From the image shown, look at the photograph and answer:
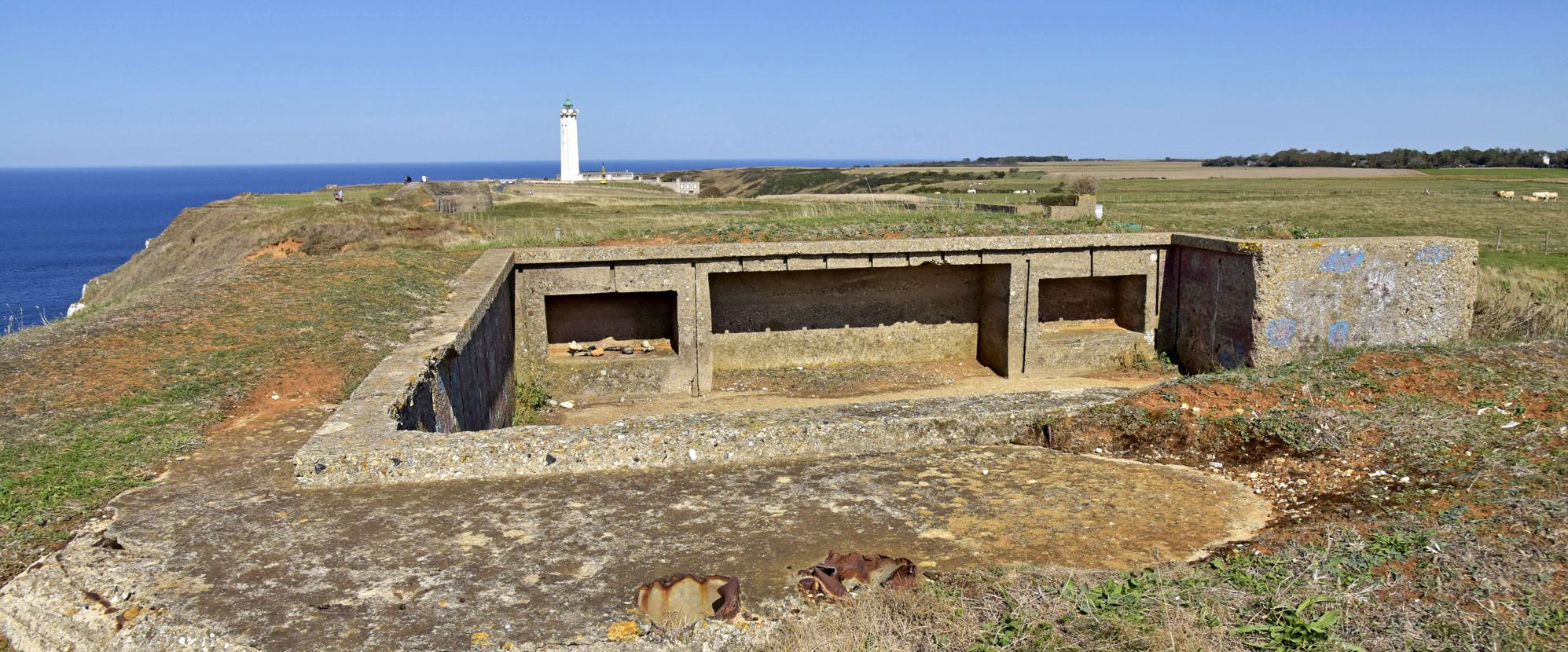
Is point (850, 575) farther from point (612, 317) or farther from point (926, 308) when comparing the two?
point (926, 308)

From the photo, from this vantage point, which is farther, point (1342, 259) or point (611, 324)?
point (611, 324)

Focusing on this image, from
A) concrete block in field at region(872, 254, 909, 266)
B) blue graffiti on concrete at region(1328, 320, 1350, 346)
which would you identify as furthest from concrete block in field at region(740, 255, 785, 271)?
blue graffiti on concrete at region(1328, 320, 1350, 346)

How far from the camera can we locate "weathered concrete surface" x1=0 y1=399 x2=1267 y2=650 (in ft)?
11.8

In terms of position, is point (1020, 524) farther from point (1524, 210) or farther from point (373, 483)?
point (1524, 210)

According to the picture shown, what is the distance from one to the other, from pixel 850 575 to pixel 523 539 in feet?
4.72

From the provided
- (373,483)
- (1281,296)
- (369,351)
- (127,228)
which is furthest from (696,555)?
(127,228)

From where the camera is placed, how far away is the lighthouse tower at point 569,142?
75438mm

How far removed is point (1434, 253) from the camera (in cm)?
1216

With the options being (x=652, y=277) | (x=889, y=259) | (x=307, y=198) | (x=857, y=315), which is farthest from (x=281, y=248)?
(x=307, y=198)

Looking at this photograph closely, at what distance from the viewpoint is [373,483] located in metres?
5.04

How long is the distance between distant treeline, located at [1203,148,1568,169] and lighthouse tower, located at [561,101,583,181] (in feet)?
230

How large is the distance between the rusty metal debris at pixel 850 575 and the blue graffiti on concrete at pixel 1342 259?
10226 mm

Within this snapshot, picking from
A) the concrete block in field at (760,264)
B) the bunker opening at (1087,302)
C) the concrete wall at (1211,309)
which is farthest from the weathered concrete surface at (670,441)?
the bunker opening at (1087,302)

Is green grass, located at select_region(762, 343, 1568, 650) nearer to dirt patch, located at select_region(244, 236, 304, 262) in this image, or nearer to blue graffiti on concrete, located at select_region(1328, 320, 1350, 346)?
blue graffiti on concrete, located at select_region(1328, 320, 1350, 346)
